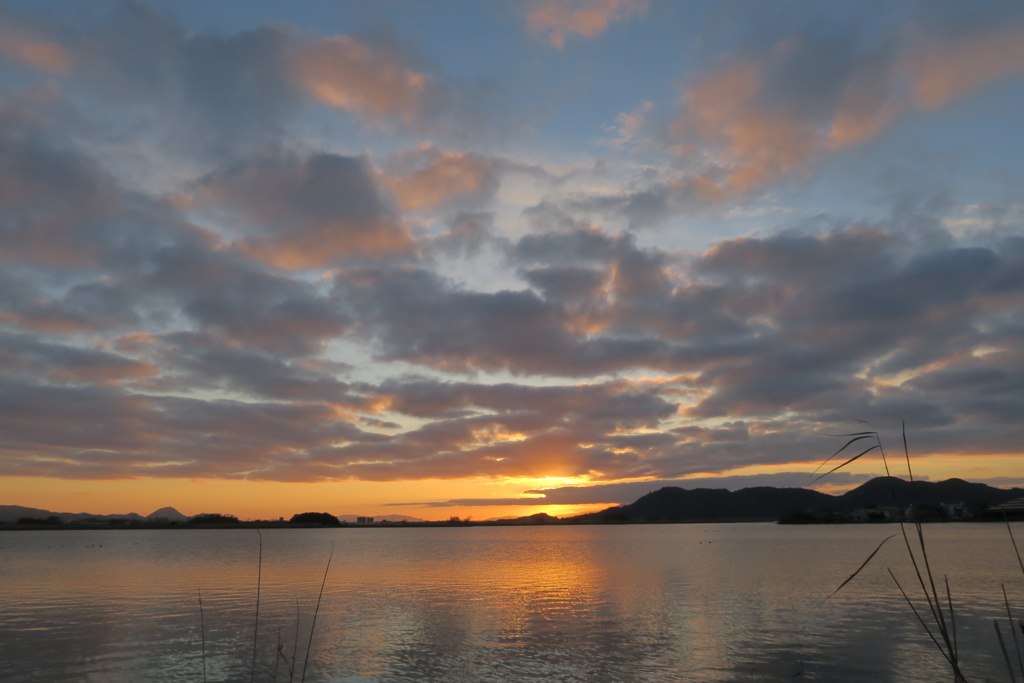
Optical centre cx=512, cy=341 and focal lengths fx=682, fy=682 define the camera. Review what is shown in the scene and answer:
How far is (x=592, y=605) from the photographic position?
48.9 meters

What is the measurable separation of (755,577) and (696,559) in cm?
3228

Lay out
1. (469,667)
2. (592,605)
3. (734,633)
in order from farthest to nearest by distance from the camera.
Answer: (592,605) → (734,633) → (469,667)

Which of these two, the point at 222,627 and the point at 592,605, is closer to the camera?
the point at 222,627

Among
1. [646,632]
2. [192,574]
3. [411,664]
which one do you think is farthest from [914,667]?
[192,574]

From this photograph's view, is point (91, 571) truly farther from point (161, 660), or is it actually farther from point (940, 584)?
point (940, 584)

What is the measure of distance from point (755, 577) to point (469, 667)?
→ 154 ft

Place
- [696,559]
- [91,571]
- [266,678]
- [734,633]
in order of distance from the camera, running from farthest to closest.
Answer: [696,559]
[91,571]
[734,633]
[266,678]

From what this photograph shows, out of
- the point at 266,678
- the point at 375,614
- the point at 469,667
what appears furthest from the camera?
the point at 375,614

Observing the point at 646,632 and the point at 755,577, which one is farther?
the point at 755,577

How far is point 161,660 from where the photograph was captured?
102 ft

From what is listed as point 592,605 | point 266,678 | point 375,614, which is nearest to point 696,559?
point 592,605

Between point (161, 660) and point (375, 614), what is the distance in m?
16.1

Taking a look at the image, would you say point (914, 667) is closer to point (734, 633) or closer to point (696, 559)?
point (734, 633)

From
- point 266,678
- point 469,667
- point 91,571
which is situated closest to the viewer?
point 266,678
